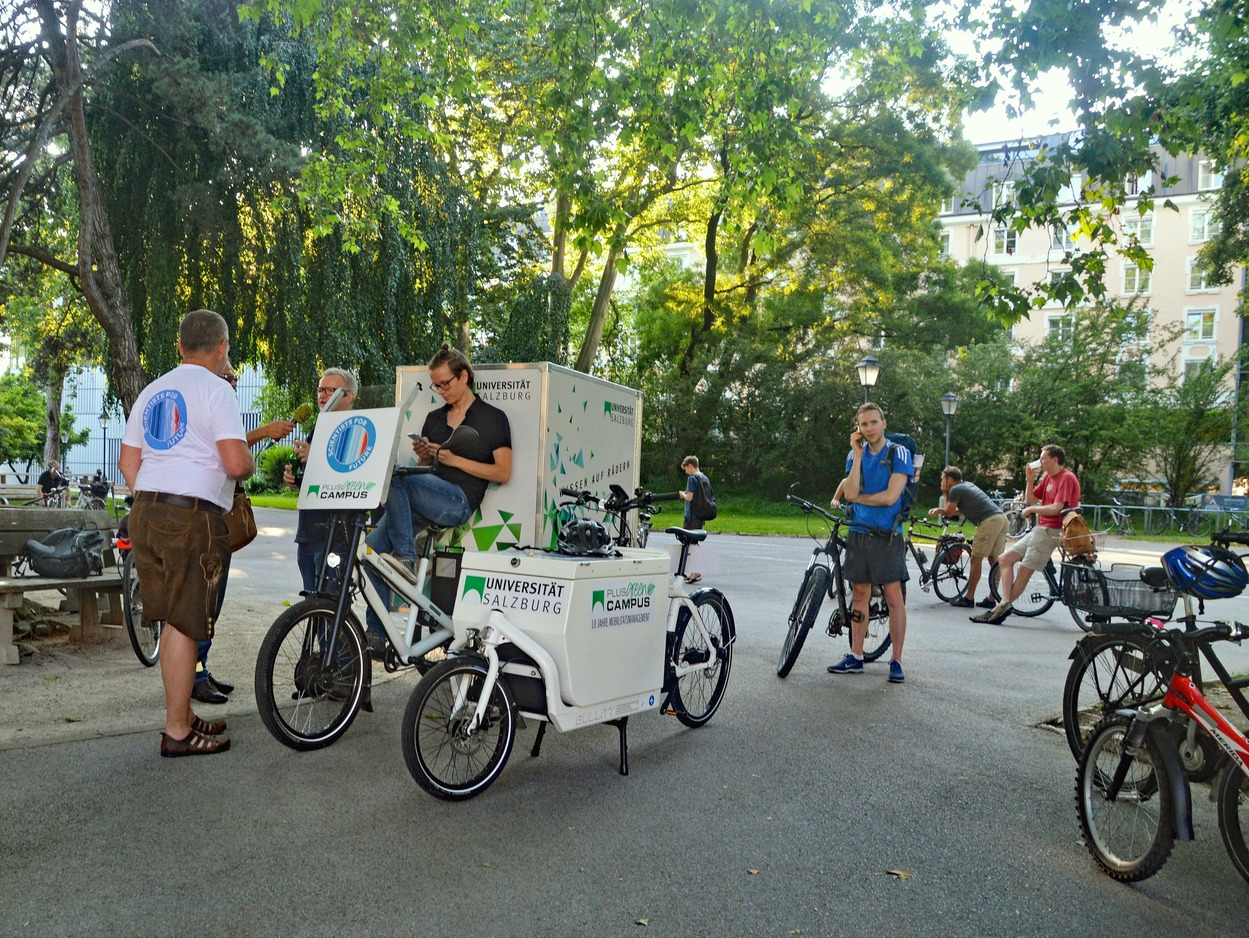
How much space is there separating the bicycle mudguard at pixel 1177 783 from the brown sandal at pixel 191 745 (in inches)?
160

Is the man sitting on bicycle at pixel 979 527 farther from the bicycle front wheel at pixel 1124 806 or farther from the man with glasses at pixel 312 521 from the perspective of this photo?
the bicycle front wheel at pixel 1124 806

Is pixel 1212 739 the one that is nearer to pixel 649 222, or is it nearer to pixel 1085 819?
pixel 1085 819

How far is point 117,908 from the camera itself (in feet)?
10.9

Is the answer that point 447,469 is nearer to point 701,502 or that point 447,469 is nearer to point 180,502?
point 180,502

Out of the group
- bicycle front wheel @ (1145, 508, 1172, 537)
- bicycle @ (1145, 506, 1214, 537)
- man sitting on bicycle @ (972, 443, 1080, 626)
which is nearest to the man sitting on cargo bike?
man sitting on bicycle @ (972, 443, 1080, 626)

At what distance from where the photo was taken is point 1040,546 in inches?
436

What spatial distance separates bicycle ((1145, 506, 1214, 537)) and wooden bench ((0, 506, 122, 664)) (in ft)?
107

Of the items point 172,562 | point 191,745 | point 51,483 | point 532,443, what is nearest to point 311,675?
point 191,745

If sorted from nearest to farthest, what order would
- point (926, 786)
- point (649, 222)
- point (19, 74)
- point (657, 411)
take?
point (926, 786), point (19, 74), point (649, 222), point (657, 411)

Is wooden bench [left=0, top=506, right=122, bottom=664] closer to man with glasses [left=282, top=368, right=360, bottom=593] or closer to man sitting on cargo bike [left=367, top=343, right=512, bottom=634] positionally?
man with glasses [left=282, top=368, right=360, bottom=593]

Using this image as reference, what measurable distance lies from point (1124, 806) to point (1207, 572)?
0.93 meters

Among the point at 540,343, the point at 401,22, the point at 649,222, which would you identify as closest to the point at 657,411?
the point at 649,222

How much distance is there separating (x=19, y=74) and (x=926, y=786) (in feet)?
53.2

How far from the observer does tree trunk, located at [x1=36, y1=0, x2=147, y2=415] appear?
12.6m
